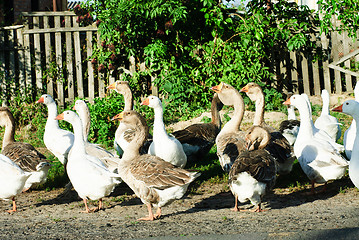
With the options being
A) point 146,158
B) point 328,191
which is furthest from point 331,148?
point 146,158

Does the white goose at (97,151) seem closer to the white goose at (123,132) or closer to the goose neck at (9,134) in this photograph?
the white goose at (123,132)

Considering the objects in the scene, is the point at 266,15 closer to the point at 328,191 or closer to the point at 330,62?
the point at 330,62

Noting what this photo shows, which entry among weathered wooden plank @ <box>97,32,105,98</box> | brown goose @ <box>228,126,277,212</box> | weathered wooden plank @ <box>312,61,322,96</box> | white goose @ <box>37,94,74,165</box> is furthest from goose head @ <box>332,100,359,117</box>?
weathered wooden plank @ <box>97,32,105,98</box>

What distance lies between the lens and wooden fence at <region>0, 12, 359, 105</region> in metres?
13.0

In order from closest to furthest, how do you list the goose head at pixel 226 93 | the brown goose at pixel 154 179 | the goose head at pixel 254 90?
the brown goose at pixel 154 179
the goose head at pixel 254 90
the goose head at pixel 226 93

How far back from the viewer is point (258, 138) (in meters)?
6.82

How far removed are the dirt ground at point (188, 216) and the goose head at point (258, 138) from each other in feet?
2.67

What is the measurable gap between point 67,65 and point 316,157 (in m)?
8.45

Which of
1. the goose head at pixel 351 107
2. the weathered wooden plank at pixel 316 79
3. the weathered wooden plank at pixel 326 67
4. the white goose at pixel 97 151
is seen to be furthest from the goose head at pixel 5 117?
the weathered wooden plank at pixel 326 67

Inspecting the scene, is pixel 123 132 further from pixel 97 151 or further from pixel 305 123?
pixel 305 123

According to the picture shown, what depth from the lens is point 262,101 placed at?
8.52 m

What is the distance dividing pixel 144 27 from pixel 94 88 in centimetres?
235

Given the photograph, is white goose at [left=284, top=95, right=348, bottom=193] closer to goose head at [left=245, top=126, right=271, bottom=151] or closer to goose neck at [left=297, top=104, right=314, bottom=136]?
goose neck at [left=297, top=104, right=314, bottom=136]

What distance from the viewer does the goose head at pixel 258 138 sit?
267 inches
